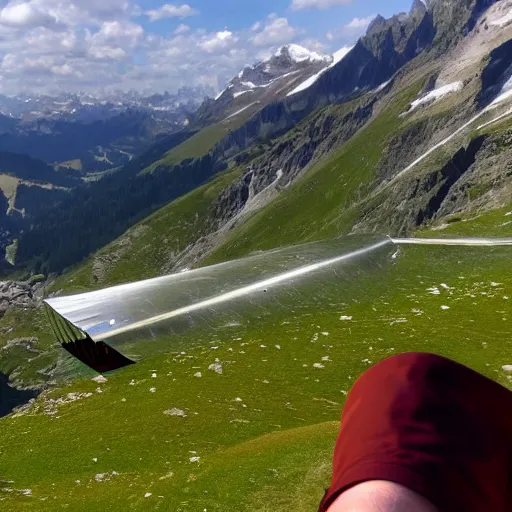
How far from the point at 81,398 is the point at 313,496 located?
819 inches

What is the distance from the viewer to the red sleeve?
4.55 m

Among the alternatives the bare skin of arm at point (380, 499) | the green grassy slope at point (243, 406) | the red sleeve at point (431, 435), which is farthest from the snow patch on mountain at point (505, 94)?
the bare skin of arm at point (380, 499)

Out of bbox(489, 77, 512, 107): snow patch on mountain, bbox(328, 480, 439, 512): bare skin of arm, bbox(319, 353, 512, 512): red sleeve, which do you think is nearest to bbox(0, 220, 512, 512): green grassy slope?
bbox(319, 353, 512, 512): red sleeve

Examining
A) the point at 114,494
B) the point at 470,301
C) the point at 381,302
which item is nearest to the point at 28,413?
the point at 114,494

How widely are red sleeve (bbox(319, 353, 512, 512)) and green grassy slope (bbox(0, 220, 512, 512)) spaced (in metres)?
11.1

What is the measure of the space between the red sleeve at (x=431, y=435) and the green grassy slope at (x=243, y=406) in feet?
36.4

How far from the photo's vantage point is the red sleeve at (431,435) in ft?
14.9

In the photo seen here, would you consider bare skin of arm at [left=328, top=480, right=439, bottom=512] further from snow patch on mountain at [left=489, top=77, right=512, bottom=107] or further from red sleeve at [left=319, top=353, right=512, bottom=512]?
snow patch on mountain at [left=489, top=77, right=512, bottom=107]

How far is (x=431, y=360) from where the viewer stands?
5859 millimetres

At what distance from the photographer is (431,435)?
500 centimetres

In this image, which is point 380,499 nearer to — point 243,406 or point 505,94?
point 243,406

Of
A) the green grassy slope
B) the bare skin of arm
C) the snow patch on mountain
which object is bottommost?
the green grassy slope

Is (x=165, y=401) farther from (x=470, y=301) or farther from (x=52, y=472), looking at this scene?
(x=470, y=301)

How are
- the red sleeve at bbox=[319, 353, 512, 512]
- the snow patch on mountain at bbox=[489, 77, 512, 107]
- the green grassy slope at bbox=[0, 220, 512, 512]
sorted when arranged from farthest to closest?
1. the snow patch on mountain at bbox=[489, 77, 512, 107]
2. the green grassy slope at bbox=[0, 220, 512, 512]
3. the red sleeve at bbox=[319, 353, 512, 512]
